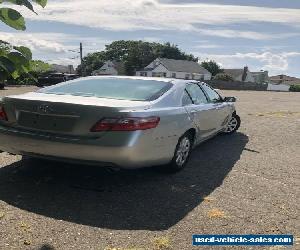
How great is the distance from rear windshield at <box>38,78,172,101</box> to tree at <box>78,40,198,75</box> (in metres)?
84.5

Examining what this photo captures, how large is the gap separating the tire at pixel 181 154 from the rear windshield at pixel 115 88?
778 millimetres

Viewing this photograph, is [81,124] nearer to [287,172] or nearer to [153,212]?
[153,212]

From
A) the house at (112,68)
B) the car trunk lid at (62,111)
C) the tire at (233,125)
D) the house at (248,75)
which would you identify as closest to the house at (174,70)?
the house at (112,68)

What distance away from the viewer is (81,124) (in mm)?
4652

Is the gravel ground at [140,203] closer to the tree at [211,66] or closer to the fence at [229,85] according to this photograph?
the fence at [229,85]

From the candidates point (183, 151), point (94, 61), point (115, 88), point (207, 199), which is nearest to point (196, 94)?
point (183, 151)

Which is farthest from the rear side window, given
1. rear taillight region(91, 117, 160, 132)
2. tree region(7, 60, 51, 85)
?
tree region(7, 60, 51, 85)

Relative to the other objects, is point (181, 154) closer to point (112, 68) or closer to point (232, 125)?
point (232, 125)

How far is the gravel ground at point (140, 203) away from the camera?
380cm

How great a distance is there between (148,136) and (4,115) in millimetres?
1844

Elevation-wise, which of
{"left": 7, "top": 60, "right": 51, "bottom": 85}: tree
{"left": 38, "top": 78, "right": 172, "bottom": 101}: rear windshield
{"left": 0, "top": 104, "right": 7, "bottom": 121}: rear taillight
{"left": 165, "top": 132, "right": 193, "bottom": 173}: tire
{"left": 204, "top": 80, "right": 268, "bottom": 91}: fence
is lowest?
{"left": 204, "top": 80, "right": 268, "bottom": 91}: fence

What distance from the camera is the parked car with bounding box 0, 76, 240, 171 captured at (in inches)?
181

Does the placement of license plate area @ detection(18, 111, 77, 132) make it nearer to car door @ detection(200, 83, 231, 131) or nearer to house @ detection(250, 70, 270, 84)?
car door @ detection(200, 83, 231, 131)

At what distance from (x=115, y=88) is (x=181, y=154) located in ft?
4.42
